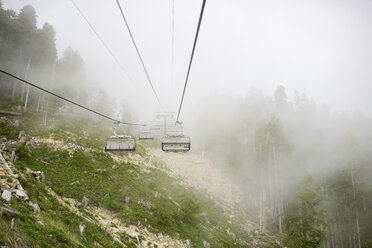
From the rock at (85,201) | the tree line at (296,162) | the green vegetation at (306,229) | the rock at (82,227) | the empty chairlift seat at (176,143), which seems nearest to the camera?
the empty chairlift seat at (176,143)

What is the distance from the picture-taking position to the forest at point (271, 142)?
105 ft

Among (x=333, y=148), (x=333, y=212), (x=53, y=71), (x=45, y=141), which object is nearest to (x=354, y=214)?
(x=333, y=212)

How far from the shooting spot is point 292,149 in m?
47.5

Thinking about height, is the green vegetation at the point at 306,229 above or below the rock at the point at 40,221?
below

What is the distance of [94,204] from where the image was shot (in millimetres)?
18625

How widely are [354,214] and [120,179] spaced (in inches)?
1485

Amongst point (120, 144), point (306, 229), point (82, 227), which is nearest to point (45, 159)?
point (82, 227)

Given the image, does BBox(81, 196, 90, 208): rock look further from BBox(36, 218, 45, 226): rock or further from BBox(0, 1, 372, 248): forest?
BBox(0, 1, 372, 248): forest

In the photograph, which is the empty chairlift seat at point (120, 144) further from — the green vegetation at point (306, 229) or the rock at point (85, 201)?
the green vegetation at point (306, 229)

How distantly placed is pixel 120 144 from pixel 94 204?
30.9ft

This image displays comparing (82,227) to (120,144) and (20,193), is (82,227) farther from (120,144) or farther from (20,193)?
(120,144)

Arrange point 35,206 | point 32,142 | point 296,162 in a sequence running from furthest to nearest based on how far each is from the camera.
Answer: point 296,162 < point 32,142 < point 35,206

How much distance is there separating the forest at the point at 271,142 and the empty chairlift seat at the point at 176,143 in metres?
17.7

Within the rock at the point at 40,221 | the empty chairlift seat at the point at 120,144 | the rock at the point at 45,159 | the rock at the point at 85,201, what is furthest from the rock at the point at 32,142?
the empty chairlift seat at the point at 120,144
